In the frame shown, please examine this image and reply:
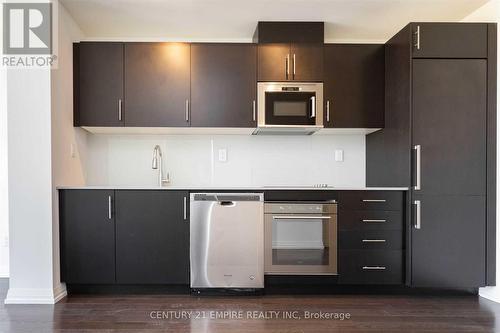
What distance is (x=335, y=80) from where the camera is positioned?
2.95 m

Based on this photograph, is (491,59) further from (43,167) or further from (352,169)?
(43,167)

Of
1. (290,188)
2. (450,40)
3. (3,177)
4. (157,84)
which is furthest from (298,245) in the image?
(3,177)

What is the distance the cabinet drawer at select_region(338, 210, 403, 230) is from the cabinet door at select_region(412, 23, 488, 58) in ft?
3.95

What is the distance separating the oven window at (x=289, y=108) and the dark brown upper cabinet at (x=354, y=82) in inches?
6.2

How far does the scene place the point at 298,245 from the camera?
108 inches

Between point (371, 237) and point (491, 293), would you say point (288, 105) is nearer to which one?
point (371, 237)

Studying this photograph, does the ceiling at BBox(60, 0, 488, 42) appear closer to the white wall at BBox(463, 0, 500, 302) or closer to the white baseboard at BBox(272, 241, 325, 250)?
the white wall at BBox(463, 0, 500, 302)

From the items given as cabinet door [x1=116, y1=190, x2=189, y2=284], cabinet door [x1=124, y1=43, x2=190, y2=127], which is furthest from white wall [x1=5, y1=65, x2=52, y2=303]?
cabinet door [x1=124, y1=43, x2=190, y2=127]

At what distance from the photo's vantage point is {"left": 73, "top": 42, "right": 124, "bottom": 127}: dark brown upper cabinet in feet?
9.52

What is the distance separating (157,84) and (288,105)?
1117 mm

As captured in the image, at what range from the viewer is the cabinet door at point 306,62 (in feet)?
9.64

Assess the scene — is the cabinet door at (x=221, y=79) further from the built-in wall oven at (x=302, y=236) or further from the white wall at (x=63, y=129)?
the white wall at (x=63, y=129)

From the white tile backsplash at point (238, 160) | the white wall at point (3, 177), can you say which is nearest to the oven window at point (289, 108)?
the white tile backsplash at point (238, 160)

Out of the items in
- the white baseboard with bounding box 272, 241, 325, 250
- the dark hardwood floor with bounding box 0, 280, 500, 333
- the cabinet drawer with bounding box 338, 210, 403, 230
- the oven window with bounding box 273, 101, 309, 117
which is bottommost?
the dark hardwood floor with bounding box 0, 280, 500, 333
